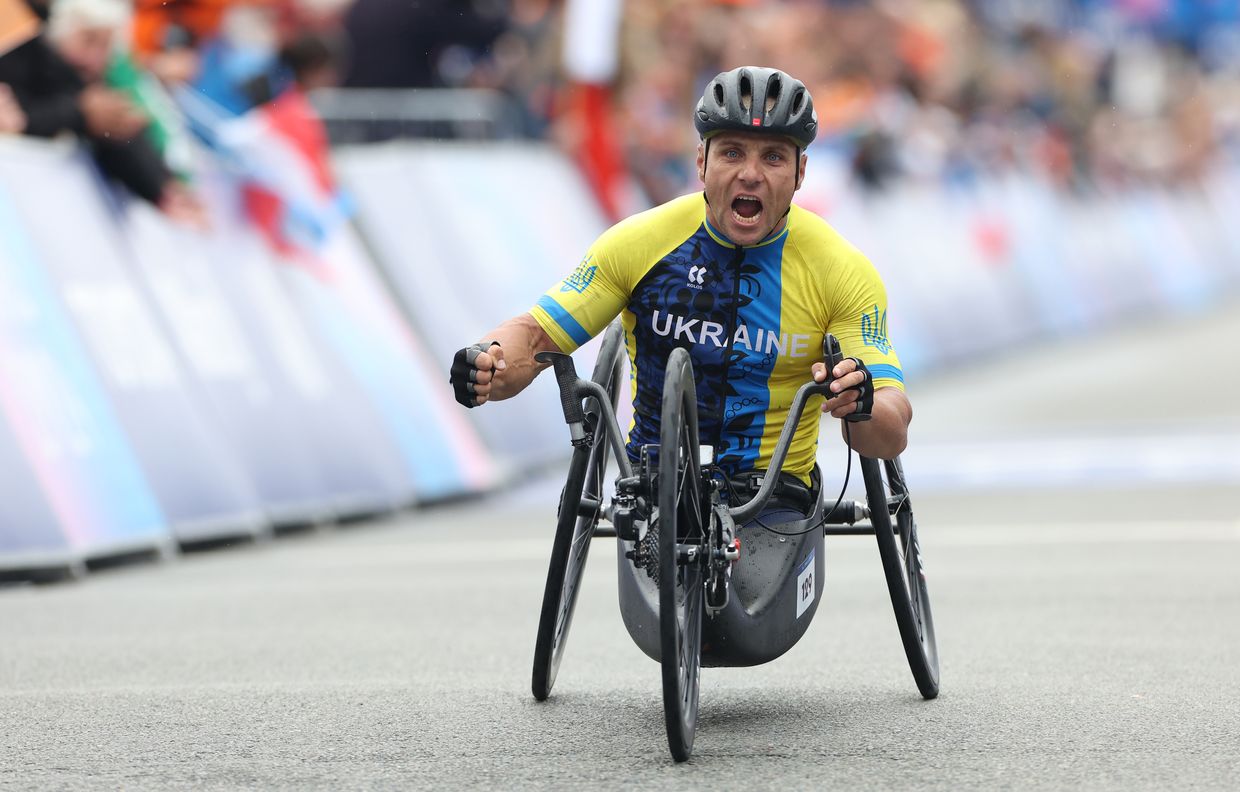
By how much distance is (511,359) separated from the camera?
644cm

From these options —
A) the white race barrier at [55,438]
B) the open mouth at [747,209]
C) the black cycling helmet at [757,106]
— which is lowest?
the white race barrier at [55,438]

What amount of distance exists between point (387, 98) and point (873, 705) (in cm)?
1044

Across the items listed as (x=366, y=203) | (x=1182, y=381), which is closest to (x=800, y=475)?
(x=366, y=203)

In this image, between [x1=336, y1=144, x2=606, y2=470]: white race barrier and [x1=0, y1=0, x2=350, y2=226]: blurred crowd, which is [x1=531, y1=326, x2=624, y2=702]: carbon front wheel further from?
[x1=336, y1=144, x2=606, y2=470]: white race barrier

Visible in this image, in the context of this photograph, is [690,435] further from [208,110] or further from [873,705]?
[208,110]

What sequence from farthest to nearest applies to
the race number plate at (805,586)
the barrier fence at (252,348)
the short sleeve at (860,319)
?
the barrier fence at (252,348), the race number plate at (805,586), the short sleeve at (860,319)

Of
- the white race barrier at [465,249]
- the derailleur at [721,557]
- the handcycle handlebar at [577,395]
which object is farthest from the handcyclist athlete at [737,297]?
the white race barrier at [465,249]

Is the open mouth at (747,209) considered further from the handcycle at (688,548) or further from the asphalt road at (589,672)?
the asphalt road at (589,672)

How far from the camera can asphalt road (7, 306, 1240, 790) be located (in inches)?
236

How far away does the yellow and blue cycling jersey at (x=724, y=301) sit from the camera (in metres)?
6.54

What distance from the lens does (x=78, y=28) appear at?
1159 centimetres

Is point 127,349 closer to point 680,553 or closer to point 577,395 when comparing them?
point 577,395

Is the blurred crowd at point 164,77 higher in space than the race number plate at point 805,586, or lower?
higher

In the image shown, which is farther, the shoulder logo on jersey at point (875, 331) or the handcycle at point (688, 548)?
the shoulder logo on jersey at point (875, 331)
